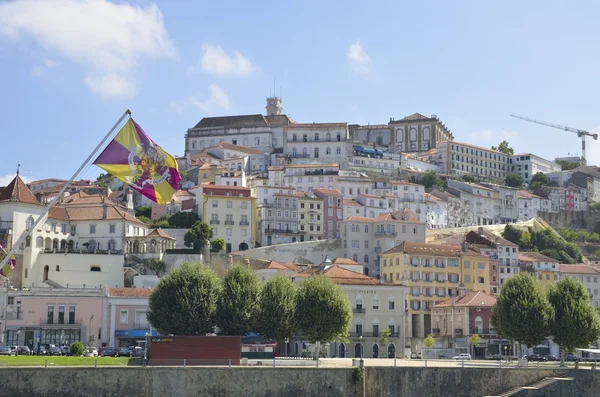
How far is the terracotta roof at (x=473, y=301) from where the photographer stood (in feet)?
298

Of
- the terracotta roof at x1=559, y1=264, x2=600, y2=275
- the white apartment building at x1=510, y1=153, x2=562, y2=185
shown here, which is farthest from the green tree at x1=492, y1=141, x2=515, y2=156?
the terracotta roof at x1=559, y1=264, x2=600, y2=275

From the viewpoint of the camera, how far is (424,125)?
17625cm

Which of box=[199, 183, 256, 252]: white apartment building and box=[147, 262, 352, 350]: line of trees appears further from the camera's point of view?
box=[199, 183, 256, 252]: white apartment building

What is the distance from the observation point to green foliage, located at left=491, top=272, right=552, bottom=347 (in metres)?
68.1

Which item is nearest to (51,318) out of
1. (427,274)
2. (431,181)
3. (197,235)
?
(197,235)

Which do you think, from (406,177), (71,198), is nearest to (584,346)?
(71,198)

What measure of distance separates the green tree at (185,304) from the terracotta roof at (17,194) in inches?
1150

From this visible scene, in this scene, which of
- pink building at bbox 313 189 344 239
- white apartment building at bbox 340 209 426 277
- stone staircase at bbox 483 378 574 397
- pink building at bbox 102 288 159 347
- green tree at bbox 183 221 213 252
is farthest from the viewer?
pink building at bbox 313 189 344 239

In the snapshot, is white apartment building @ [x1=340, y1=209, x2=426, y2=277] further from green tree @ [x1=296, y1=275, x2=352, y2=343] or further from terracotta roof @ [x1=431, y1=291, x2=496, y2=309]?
green tree @ [x1=296, y1=275, x2=352, y2=343]

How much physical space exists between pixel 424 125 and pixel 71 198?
290 ft

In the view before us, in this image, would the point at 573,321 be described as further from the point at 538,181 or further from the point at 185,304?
the point at 538,181

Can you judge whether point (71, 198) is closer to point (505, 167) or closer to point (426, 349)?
point (426, 349)

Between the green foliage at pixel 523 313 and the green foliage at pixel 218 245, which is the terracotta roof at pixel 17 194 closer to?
the green foliage at pixel 218 245

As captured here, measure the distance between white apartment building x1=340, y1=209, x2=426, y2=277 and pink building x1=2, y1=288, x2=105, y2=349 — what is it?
43773 millimetres
